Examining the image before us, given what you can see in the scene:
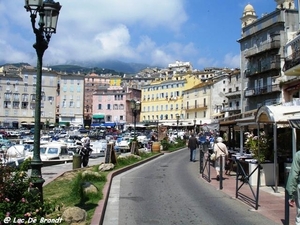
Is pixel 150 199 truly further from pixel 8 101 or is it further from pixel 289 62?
pixel 8 101

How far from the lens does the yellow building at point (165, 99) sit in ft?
335

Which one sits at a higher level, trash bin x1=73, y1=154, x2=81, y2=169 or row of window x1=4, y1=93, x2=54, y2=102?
row of window x1=4, y1=93, x2=54, y2=102

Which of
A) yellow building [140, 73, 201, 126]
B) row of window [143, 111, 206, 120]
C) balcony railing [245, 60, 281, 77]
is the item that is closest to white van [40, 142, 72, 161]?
balcony railing [245, 60, 281, 77]

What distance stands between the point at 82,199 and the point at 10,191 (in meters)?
2.82

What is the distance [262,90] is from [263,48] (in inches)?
245

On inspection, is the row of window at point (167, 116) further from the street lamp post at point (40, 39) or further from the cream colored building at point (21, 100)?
the street lamp post at point (40, 39)

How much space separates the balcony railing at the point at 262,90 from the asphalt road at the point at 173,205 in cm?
4204

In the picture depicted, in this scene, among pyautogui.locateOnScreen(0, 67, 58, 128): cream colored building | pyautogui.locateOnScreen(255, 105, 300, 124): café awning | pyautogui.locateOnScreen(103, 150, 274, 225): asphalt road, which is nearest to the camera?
pyautogui.locateOnScreen(103, 150, 274, 225): asphalt road

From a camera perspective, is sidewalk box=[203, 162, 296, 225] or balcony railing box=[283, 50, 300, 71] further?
balcony railing box=[283, 50, 300, 71]

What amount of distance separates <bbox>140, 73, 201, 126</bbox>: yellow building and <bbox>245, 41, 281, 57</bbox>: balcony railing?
38.2 metres

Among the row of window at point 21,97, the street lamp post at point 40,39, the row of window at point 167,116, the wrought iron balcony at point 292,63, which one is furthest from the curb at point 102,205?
the row of window at point 21,97

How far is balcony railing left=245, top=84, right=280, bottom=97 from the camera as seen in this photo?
174 feet

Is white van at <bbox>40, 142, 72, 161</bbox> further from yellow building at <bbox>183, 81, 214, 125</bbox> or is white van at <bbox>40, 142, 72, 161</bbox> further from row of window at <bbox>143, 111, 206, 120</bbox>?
row of window at <bbox>143, 111, 206, 120</bbox>

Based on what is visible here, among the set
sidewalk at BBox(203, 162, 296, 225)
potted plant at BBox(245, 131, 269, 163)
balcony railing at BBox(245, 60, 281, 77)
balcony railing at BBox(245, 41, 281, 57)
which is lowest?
sidewalk at BBox(203, 162, 296, 225)
